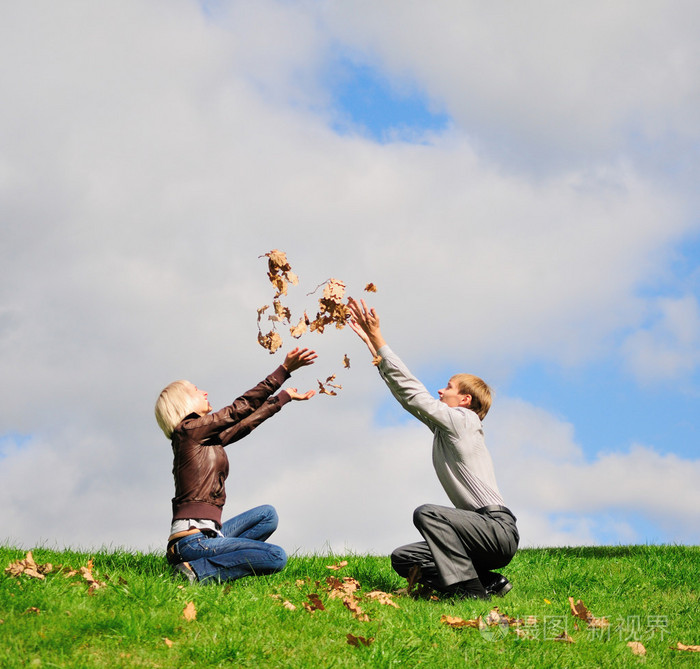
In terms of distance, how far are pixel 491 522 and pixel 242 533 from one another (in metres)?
2.55

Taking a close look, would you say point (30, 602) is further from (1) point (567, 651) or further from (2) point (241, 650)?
(1) point (567, 651)

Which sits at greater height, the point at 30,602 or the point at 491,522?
the point at 491,522

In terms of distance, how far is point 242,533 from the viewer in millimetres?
7496

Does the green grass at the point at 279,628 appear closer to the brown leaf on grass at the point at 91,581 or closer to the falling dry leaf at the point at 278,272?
the brown leaf on grass at the point at 91,581

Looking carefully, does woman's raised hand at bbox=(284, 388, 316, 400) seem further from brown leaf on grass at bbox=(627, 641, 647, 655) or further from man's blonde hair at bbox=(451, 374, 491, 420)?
brown leaf on grass at bbox=(627, 641, 647, 655)

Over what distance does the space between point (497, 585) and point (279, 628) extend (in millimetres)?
2809

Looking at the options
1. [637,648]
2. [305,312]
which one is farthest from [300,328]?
[637,648]

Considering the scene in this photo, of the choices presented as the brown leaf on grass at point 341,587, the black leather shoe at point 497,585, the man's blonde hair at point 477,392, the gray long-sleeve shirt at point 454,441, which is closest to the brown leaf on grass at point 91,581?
the brown leaf on grass at point 341,587

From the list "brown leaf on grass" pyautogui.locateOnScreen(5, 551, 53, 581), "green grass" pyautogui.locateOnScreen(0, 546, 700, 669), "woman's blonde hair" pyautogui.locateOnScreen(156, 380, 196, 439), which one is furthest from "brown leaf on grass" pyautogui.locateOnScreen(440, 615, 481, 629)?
Result: "brown leaf on grass" pyautogui.locateOnScreen(5, 551, 53, 581)

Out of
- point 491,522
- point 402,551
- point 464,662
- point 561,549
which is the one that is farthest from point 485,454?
point 561,549

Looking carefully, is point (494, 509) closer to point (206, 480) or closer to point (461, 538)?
point (461, 538)

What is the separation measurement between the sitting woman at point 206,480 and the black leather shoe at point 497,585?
2.14m

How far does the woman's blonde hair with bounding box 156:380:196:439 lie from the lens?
7035mm

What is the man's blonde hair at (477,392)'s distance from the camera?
7.59 metres
